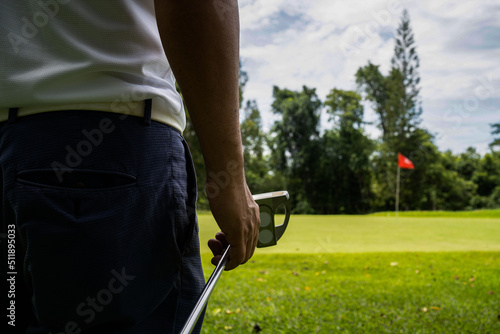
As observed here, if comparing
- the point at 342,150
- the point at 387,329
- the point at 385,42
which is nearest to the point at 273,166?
the point at 342,150

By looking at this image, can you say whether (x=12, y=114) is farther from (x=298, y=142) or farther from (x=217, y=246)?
(x=298, y=142)

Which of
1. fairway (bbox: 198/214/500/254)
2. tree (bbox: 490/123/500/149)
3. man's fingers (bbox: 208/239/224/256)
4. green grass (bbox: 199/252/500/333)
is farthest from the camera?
tree (bbox: 490/123/500/149)

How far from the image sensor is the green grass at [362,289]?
2.72 m

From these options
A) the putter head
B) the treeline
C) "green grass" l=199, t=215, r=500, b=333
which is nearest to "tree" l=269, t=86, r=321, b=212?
the treeline

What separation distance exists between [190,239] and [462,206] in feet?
91.1

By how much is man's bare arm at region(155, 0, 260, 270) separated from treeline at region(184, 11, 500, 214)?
22.6 m

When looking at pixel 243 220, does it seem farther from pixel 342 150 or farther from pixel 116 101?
pixel 342 150

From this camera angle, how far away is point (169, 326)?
78 cm

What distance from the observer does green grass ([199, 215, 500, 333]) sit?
2721 mm
